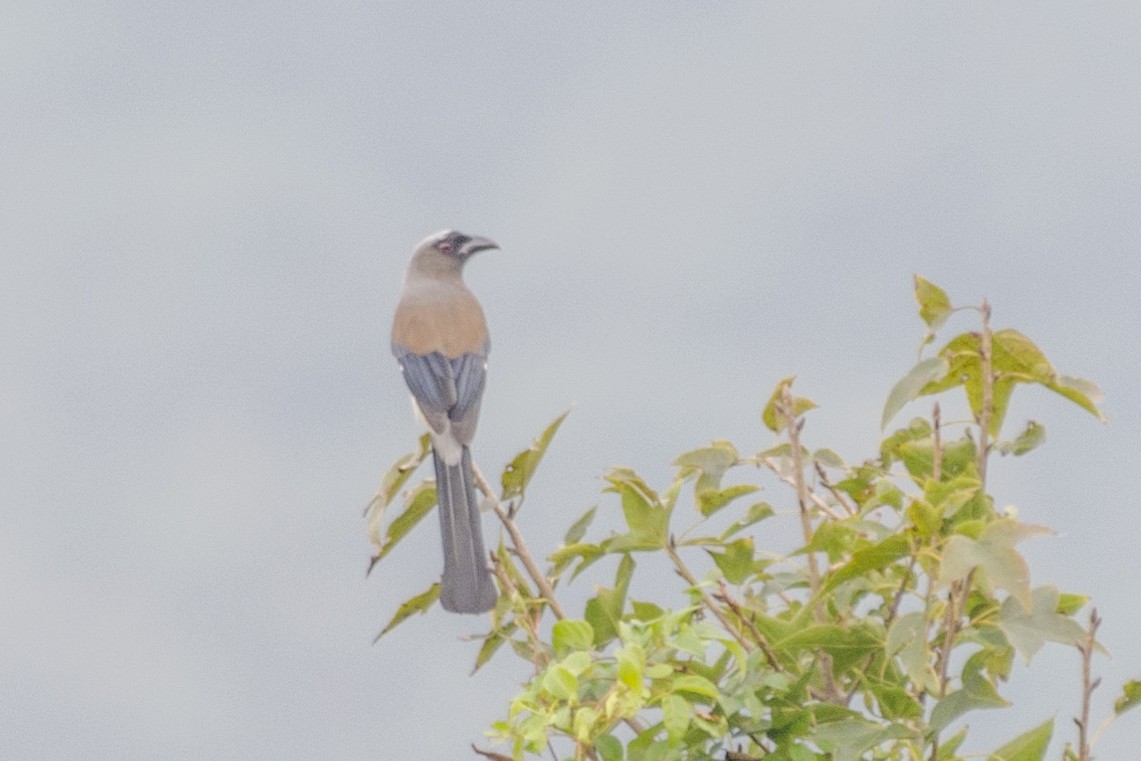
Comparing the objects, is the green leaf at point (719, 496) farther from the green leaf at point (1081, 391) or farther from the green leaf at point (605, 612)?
the green leaf at point (1081, 391)

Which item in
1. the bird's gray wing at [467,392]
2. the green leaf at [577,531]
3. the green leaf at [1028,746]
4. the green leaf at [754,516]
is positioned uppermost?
the bird's gray wing at [467,392]

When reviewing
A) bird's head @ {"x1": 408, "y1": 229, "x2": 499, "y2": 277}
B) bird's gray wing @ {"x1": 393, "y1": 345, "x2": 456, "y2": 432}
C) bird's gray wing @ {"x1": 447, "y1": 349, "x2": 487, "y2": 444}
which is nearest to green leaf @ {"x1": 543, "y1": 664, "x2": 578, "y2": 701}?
bird's gray wing @ {"x1": 447, "y1": 349, "x2": 487, "y2": 444}

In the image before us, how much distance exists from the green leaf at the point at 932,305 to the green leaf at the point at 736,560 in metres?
0.61

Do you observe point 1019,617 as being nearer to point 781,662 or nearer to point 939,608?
point 939,608

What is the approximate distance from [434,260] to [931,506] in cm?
415

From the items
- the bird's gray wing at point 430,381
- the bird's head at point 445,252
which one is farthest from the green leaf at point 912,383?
the bird's head at point 445,252

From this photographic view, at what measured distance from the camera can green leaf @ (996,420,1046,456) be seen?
11.8 feet

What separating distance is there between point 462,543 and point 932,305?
141cm

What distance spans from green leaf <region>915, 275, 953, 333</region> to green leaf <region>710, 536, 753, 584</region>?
0.61m

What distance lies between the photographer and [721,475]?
11.8 feet

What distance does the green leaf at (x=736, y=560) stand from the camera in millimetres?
3328

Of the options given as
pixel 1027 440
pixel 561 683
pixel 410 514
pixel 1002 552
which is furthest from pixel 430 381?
pixel 1002 552

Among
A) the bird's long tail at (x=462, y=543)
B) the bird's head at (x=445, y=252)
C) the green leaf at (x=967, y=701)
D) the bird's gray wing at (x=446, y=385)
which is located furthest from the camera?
the bird's head at (x=445, y=252)

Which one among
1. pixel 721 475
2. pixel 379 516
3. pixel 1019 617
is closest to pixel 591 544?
pixel 721 475
